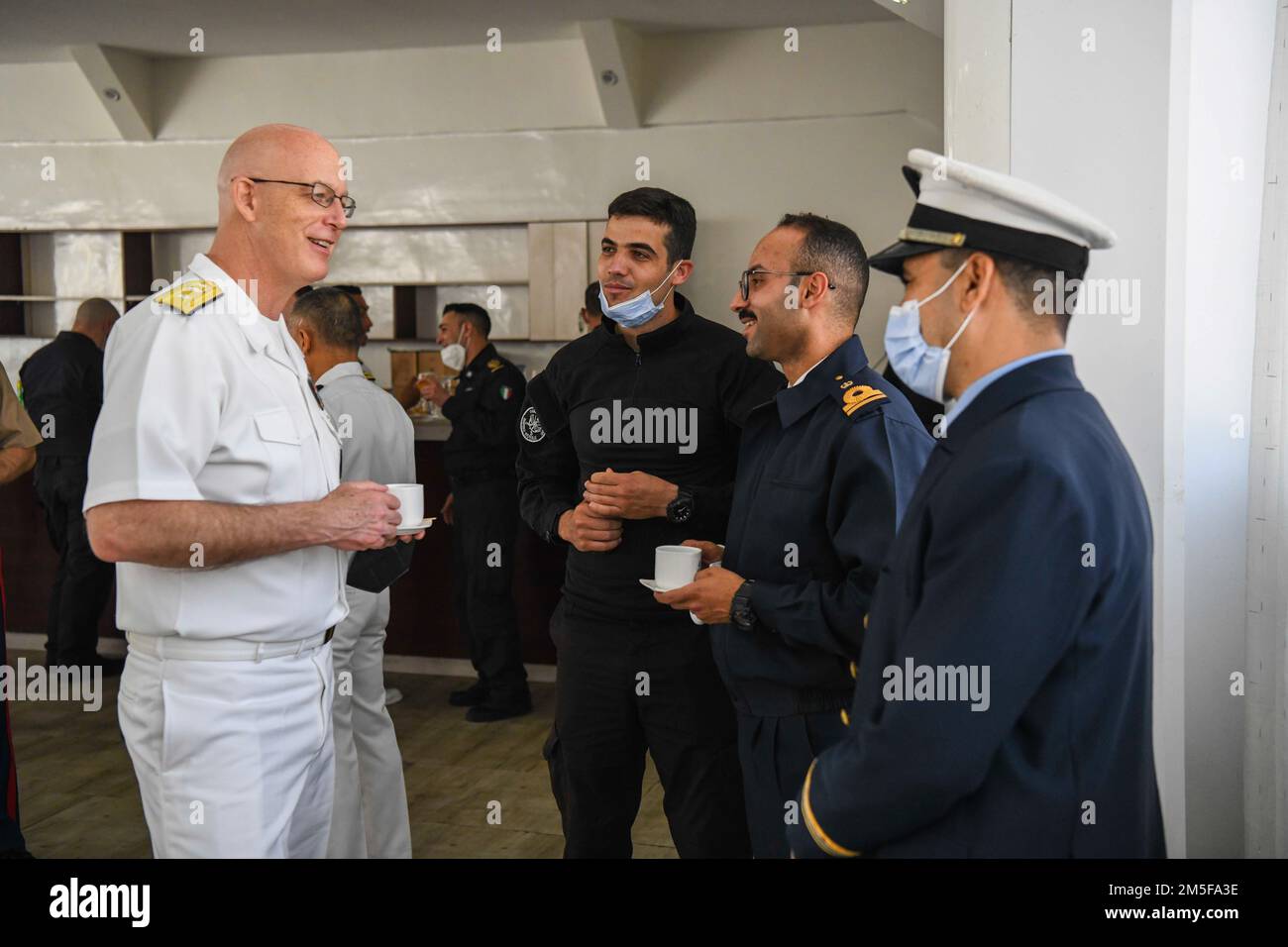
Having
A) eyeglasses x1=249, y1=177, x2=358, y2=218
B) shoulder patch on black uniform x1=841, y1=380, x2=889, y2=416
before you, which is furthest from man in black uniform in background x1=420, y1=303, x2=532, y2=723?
shoulder patch on black uniform x1=841, y1=380, x2=889, y2=416

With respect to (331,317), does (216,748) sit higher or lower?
lower

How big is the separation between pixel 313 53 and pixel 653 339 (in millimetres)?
6251

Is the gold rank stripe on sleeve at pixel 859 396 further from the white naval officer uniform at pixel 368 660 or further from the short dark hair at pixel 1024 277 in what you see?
the white naval officer uniform at pixel 368 660

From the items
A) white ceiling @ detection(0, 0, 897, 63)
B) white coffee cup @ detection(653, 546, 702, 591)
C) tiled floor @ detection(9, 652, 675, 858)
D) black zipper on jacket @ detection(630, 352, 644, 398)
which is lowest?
tiled floor @ detection(9, 652, 675, 858)

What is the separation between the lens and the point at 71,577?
496 centimetres

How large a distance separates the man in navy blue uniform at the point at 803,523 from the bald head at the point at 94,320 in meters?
4.08

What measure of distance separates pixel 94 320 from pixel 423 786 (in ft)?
9.28

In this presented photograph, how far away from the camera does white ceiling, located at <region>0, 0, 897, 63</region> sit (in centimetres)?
646

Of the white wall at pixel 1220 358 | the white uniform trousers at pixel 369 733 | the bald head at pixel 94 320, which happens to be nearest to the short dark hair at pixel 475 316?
the bald head at pixel 94 320

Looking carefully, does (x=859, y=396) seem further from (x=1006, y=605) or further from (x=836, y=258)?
(x=1006, y=605)

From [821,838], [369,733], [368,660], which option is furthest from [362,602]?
[821,838]

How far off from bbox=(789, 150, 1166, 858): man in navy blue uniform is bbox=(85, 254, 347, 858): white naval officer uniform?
2.91 feet

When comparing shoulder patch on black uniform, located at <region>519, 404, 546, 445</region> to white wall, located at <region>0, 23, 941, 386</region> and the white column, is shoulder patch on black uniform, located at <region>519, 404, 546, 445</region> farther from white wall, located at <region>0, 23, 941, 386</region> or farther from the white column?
white wall, located at <region>0, 23, 941, 386</region>
